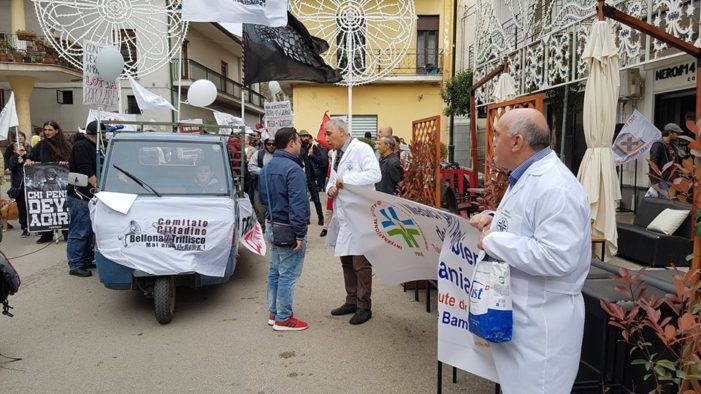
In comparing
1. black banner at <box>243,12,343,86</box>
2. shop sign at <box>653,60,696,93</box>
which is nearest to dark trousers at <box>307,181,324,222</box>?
black banner at <box>243,12,343,86</box>

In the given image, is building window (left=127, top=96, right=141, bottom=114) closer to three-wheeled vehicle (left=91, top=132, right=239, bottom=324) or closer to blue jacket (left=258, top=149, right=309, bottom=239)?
three-wheeled vehicle (left=91, top=132, right=239, bottom=324)

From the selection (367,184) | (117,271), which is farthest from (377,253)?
(117,271)

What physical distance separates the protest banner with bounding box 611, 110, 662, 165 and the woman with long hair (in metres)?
9.00

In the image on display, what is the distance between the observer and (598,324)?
3.07 meters

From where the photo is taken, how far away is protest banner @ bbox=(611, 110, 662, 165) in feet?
28.4

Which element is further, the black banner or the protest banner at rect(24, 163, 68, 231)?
the protest banner at rect(24, 163, 68, 231)

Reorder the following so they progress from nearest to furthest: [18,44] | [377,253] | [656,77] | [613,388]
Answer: [613,388], [377,253], [656,77], [18,44]

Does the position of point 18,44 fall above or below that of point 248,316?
above

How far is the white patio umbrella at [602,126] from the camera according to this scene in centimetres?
592

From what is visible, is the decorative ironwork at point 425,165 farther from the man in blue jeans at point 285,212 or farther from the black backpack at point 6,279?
the black backpack at point 6,279

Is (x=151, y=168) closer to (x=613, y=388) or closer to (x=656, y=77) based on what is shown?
(x=613, y=388)

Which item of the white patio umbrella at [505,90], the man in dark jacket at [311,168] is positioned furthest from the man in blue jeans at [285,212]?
the man in dark jacket at [311,168]

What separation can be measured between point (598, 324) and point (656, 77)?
32.4 feet

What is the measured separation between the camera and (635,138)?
8.78 m
